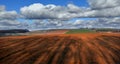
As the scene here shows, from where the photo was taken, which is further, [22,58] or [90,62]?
[22,58]

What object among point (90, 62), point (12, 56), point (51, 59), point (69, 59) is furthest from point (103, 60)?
point (12, 56)

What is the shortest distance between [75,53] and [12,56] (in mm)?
4062

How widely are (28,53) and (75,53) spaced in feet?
10.3

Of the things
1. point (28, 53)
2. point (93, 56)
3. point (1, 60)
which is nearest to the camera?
point (1, 60)

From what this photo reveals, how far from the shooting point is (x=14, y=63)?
508 inches

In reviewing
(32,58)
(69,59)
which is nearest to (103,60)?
(69,59)

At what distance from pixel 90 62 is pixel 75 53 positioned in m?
2.57

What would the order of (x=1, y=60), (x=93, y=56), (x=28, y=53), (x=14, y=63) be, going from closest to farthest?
(x=14, y=63) < (x=1, y=60) < (x=93, y=56) < (x=28, y=53)

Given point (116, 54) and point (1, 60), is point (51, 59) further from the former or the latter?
point (116, 54)

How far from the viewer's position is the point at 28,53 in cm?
1587

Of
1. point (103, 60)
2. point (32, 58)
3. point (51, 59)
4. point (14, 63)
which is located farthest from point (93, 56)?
point (14, 63)

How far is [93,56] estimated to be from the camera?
1480 centimetres

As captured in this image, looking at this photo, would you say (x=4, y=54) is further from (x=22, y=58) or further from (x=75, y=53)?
(x=75, y=53)

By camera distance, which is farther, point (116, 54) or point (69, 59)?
point (116, 54)
